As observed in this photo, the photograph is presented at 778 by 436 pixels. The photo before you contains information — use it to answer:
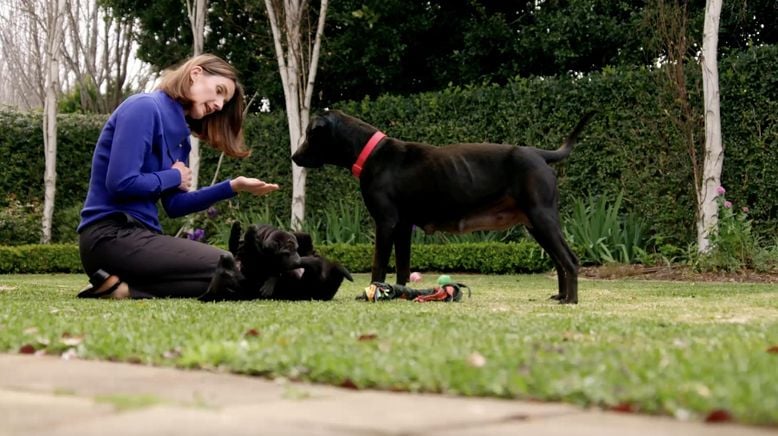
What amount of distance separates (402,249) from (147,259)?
1.65 metres

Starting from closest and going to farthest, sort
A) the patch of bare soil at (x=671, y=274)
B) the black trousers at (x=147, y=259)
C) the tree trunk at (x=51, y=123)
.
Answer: the black trousers at (x=147, y=259) < the patch of bare soil at (x=671, y=274) < the tree trunk at (x=51, y=123)

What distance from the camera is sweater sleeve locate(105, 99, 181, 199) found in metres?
5.81

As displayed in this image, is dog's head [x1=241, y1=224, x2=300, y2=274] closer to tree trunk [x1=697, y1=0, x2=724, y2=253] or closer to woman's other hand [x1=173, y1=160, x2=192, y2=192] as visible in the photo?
woman's other hand [x1=173, y1=160, x2=192, y2=192]

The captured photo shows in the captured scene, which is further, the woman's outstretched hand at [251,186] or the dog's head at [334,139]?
the dog's head at [334,139]

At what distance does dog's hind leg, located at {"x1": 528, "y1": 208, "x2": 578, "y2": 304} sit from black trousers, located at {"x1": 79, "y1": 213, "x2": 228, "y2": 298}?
1.92m

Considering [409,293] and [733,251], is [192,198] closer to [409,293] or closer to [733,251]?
[409,293]

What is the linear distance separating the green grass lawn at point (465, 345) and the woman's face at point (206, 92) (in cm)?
147

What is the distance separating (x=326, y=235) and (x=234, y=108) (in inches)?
301

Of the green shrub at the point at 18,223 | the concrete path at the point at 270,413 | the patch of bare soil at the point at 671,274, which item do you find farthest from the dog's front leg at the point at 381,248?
the green shrub at the point at 18,223

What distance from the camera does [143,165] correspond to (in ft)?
19.8

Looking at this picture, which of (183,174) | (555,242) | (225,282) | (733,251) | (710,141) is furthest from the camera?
(710,141)

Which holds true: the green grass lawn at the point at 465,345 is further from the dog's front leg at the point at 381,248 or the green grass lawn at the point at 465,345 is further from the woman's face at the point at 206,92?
the woman's face at the point at 206,92

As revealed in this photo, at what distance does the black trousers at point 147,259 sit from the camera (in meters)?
5.97

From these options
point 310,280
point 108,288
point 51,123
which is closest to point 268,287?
point 310,280
